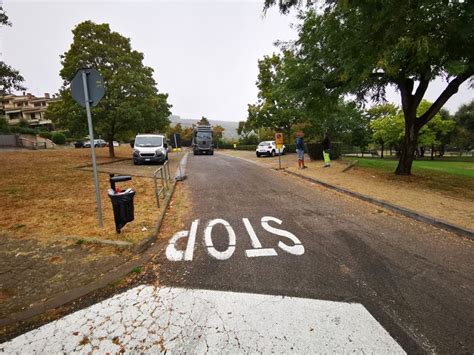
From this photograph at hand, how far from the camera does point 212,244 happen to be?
13.8 ft

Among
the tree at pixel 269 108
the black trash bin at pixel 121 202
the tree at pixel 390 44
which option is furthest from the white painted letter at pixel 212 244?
the tree at pixel 269 108

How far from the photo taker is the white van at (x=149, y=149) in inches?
615

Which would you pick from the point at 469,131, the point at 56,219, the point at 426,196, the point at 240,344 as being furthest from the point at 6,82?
the point at 469,131

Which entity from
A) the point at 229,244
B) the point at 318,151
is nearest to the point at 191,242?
the point at 229,244

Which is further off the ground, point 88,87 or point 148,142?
point 88,87

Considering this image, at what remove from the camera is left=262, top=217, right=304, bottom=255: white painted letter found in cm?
395

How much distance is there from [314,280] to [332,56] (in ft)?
29.6

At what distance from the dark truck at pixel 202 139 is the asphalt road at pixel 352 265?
2374 cm

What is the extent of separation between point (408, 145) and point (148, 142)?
49.5ft

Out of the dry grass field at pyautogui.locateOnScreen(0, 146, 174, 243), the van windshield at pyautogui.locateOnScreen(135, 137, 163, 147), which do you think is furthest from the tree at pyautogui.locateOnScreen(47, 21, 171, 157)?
the dry grass field at pyautogui.locateOnScreen(0, 146, 174, 243)

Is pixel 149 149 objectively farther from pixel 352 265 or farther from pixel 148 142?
pixel 352 265

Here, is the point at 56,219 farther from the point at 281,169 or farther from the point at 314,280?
the point at 281,169

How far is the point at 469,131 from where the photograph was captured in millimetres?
36156

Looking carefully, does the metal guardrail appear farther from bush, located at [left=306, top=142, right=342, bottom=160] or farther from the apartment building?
the apartment building
